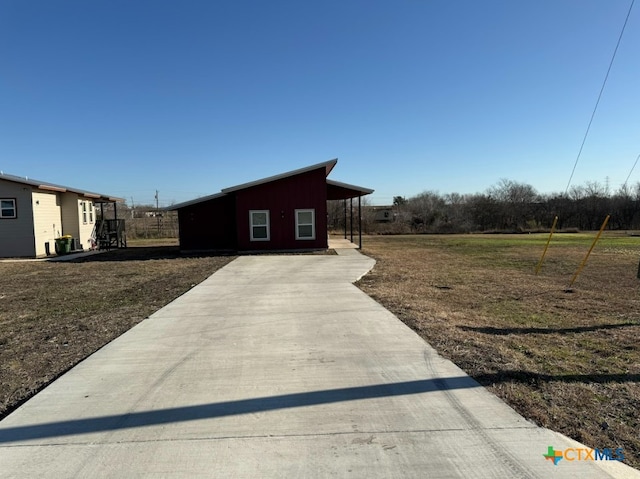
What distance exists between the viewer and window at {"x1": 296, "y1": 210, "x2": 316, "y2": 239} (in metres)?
19.0

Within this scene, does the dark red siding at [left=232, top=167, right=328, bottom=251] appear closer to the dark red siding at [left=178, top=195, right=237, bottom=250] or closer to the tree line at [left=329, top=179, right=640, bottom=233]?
the dark red siding at [left=178, top=195, right=237, bottom=250]

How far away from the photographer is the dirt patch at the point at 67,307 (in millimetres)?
4730

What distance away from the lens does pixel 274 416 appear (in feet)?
11.1

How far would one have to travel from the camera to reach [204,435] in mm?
3117

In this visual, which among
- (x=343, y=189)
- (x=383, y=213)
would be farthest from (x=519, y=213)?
(x=343, y=189)

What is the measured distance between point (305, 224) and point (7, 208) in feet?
40.8

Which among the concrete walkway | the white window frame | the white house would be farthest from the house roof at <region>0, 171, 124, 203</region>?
the concrete walkway

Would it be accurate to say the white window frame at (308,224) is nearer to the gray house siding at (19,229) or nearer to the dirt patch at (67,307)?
the dirt patch at (67,307)

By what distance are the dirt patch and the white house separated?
359cm

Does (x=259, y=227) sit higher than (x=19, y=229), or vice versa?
(x=19, y=229)

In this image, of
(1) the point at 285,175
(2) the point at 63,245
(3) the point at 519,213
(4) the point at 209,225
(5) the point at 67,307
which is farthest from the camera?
(3) the point at 519,213

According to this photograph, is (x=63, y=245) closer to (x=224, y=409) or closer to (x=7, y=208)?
(x=7, y=208)

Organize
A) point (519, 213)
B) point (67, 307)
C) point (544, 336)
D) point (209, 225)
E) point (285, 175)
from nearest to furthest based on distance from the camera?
point (544, 336) → point (67, 307) → point (285, 175) → point (209, 225) → point (519, 213)

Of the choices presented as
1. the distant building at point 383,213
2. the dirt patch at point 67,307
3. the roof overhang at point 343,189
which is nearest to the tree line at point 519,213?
the distant building at point 383,213
